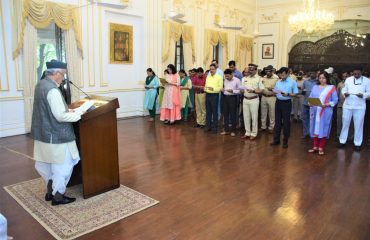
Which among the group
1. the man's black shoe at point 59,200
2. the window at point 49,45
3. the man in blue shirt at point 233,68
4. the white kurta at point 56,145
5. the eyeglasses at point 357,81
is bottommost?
the man's black shoe at point 59,200

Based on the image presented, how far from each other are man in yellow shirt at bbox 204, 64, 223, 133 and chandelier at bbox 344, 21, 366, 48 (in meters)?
7.65

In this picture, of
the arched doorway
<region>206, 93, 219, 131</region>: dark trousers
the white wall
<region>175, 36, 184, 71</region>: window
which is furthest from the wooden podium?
the arched doorway

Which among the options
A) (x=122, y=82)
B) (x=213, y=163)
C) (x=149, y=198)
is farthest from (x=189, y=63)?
(x=149, y=198)

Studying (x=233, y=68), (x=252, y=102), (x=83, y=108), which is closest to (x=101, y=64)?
(x=233, y=68)

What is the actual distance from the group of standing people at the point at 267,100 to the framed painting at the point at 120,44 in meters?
0.97

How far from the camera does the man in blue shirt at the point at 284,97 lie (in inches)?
233

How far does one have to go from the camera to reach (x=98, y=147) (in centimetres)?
366

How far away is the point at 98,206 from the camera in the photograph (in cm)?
345

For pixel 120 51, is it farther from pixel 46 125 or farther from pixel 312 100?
pixel 46 125

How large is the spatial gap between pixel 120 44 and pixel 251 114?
14.5ft

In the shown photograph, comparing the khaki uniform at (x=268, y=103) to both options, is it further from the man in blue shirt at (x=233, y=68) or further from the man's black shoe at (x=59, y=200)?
the man's black shoe at (x=59, y=200)

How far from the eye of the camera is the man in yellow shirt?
7.11 metres

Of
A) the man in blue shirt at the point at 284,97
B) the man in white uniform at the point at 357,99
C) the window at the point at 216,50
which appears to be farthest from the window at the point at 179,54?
the man in white uniform at the point at 357,99

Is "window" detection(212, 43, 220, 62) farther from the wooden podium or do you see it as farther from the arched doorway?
the wooden podium
